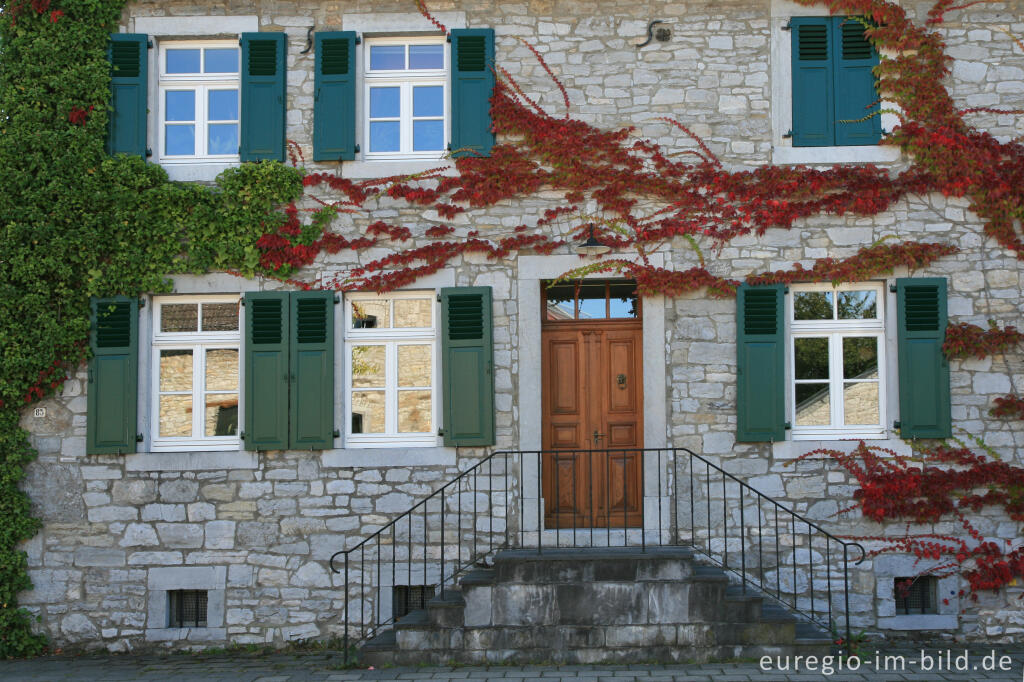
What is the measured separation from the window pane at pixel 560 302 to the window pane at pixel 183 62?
380cm

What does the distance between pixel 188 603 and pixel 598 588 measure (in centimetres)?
361

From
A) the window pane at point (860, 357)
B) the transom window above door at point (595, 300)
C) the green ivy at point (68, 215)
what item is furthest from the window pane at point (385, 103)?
the window pane at point (860, 357)

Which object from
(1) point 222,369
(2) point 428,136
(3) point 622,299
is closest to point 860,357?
(3) point 622,299

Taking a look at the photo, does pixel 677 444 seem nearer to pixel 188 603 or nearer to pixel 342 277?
pixel 342 277

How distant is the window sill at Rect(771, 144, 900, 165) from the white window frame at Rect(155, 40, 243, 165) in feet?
15.9

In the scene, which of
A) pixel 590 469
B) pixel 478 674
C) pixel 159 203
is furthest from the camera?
pixel 159 203

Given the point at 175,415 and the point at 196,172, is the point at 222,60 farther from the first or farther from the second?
the point at 175,415

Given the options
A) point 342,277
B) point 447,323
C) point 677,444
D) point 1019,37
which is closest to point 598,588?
point 677,444

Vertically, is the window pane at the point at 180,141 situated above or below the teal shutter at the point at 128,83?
below

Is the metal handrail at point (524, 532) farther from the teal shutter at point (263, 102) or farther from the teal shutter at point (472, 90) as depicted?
the teal shutter at point (263, 102)

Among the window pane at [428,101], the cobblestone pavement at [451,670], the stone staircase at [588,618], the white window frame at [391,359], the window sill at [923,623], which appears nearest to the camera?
the cobblestone pavement at [451,670]

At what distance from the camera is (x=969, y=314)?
8336 millimetres

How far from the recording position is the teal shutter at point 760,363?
823 cm

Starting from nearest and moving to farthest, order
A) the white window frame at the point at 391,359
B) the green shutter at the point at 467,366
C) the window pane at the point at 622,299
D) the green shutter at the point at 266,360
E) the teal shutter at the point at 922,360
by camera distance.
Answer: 1. the teal shutter at the point at 922,360
2. the green shutter at the point at 467,366
3. the green shutter at the point at 266,360
4. the white window frame at the point at 391,359
5. the window pane at the point at 622,299
